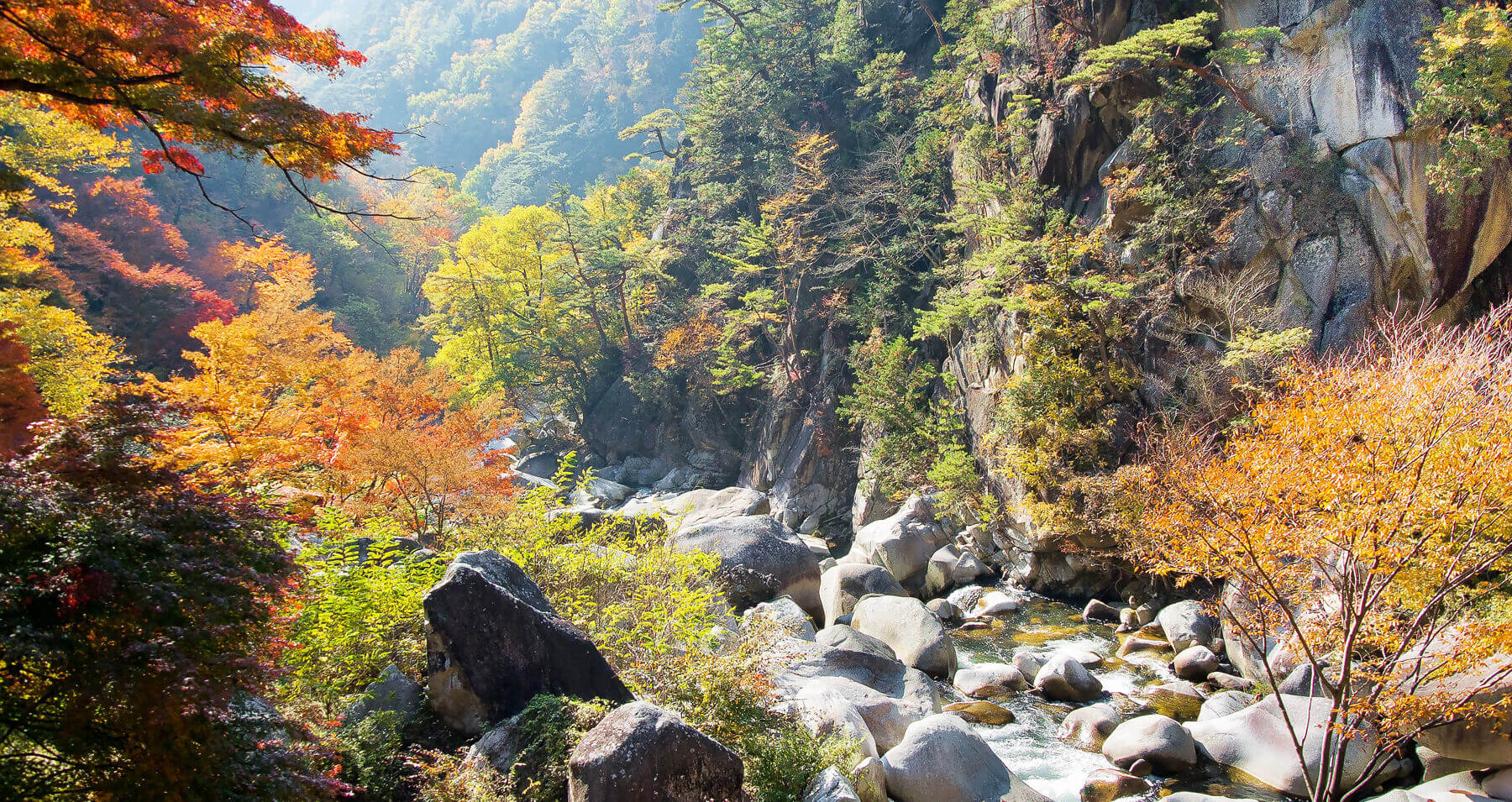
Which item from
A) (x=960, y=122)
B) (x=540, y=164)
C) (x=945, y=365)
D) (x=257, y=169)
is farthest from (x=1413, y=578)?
(x=540, y=164)

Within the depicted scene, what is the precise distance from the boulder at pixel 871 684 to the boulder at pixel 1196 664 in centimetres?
459

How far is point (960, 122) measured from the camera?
22.5m

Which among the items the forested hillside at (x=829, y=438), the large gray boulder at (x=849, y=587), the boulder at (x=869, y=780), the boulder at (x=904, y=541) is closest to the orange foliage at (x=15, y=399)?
the forested hillside at (x=829, y=438)

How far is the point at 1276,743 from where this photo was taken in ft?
28.4

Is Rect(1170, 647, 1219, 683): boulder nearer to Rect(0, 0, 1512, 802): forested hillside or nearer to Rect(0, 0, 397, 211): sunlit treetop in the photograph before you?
Rect(0, 0, 1512, 802): forested hillside

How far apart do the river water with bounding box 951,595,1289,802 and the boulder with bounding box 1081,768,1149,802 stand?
0.12 metres

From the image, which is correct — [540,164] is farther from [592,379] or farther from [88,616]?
[88,616]

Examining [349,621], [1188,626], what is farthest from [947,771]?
[1188,626]

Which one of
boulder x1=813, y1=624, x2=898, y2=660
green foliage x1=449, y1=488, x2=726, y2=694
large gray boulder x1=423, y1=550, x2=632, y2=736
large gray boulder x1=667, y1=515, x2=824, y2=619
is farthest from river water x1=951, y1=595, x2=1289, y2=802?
large gray boulder x1=423, y1=550, x2=632, y2=736

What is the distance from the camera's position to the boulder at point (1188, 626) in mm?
12609

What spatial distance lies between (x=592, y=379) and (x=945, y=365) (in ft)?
64.8

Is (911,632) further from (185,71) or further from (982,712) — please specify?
(185,71)

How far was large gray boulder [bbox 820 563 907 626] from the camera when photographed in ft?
49.6

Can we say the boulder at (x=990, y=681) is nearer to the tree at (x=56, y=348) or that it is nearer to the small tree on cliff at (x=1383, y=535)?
the small tree on cliff at (x=1383, y=535)
